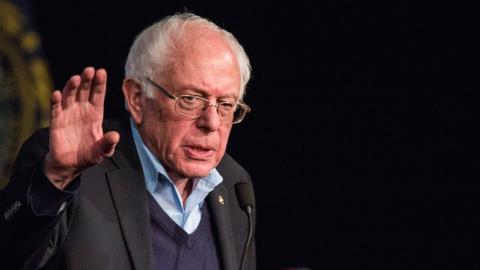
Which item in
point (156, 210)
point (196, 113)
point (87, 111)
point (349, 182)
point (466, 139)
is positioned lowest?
point (349, 182)

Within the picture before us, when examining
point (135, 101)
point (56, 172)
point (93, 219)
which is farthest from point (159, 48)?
point (56, 172)

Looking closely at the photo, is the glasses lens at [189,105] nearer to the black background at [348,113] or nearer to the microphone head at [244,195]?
the microphone head at [244,195]

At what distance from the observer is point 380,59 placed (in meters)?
3.52

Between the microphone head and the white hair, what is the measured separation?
328 millimetres

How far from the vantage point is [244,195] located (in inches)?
86.6

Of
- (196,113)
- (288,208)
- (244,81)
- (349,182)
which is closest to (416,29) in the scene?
(349,182)

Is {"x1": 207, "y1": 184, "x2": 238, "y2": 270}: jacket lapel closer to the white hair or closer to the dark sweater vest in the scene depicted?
the dark sweater vest

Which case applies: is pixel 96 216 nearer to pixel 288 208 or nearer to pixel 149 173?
pixel 149 173

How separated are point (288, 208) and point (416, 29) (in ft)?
3.46

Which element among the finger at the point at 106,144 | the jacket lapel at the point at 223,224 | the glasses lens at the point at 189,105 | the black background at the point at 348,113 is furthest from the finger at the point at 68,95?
the black background at the point at 348,113

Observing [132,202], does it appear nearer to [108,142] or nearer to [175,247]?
[175,247]

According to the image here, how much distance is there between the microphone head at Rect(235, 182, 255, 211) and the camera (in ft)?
7.18

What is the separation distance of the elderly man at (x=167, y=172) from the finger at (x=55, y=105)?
0.26m

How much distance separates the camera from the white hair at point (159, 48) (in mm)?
2268
